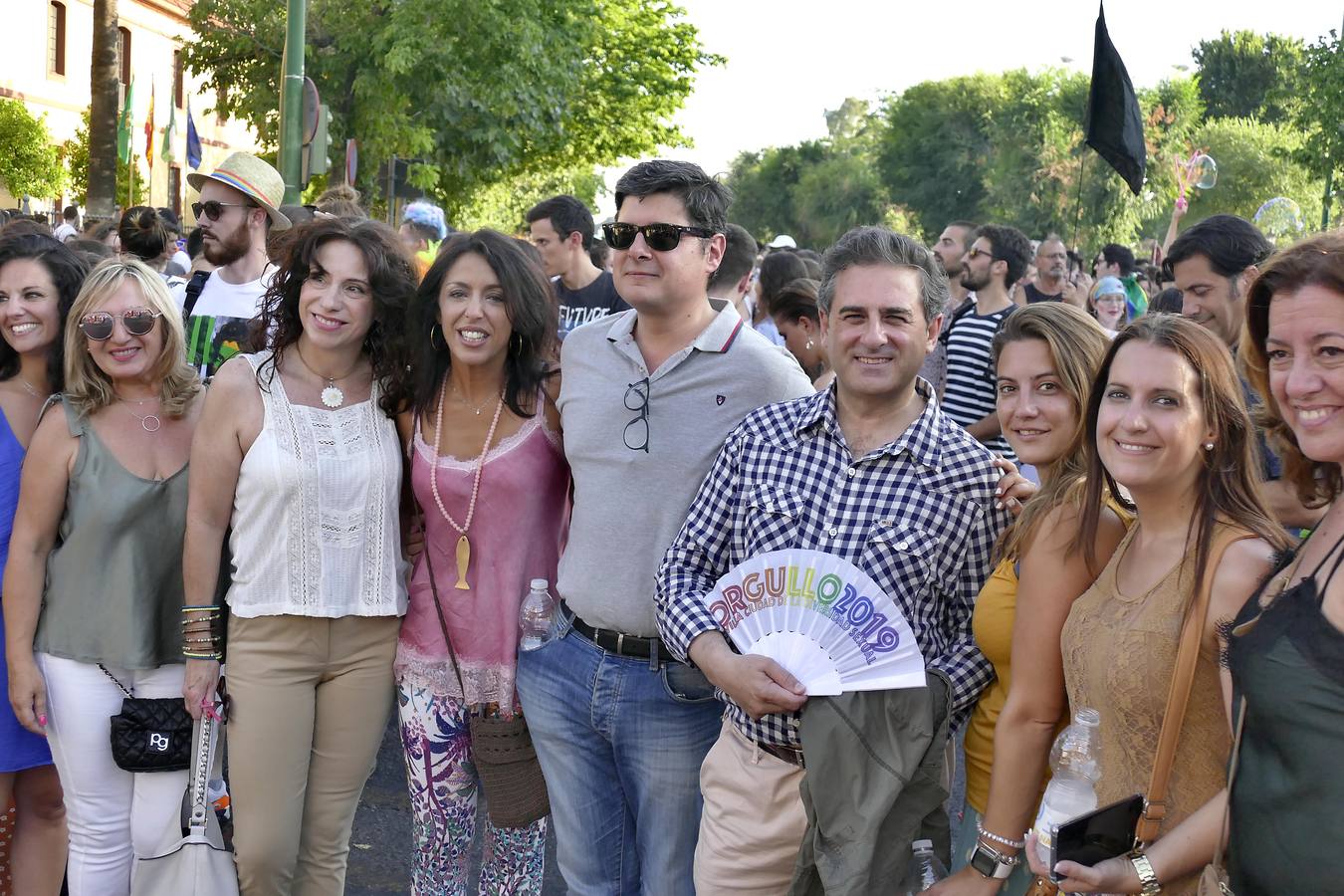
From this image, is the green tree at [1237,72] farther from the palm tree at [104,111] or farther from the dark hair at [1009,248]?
the dark hair at [1009,248]

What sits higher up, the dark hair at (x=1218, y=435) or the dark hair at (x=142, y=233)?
the dark hair at (x=142, y=233)

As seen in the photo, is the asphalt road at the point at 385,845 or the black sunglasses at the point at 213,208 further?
the black sunglasses at the point at 213,208

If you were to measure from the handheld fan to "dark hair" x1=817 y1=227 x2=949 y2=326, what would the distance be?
698mm

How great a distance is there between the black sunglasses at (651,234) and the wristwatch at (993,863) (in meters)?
1.73

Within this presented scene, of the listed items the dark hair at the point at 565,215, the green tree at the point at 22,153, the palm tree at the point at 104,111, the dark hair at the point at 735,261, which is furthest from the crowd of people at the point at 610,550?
the green tree at the point at 22,153

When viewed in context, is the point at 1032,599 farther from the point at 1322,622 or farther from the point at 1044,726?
the point at 1322,622

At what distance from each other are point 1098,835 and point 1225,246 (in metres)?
3.50

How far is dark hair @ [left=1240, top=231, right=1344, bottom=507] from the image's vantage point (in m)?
2.23

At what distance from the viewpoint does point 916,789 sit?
2938 millimetres

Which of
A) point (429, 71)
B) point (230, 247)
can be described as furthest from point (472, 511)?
point (429, 71)

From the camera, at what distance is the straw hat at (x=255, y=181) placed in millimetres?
5719

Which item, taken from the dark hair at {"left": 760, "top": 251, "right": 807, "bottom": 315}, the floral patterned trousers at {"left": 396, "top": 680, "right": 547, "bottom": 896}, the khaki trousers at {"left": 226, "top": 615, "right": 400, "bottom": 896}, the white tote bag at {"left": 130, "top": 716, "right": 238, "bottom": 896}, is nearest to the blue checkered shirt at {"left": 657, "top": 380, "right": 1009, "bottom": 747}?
the floral patterned trousers at {"left": 396, "top": 680, "right": 547, "bottom": 896}

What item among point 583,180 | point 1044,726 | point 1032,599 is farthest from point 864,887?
point 583,180

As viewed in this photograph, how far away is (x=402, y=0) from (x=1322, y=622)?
70.8ft
